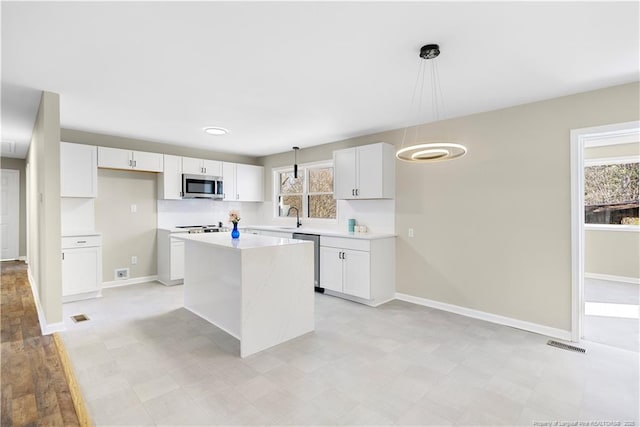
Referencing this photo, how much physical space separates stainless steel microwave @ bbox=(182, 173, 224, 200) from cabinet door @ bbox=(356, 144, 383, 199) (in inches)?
104

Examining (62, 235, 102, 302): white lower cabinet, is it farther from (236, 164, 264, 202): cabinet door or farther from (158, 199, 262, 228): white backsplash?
(236, 164, 264, 202): cabinet door

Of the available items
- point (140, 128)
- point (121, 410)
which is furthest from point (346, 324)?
point (140, 128)

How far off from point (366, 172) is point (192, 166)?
9.74 ft

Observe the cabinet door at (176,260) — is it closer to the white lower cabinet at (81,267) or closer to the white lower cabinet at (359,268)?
the white lower cabinet at (81,267)

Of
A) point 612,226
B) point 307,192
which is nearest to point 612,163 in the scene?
point 612,226

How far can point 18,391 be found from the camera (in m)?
2.22

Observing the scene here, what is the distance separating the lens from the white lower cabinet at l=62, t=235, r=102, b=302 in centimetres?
418

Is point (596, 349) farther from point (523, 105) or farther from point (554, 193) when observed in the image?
Answer: point (523, 105)

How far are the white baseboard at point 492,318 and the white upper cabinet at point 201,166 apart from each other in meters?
3.71

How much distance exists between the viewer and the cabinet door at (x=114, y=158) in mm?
4637

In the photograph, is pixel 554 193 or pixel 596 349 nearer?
pixel 596 349

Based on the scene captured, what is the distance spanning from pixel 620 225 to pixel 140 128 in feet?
24.1

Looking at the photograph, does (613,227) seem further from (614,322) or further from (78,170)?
(78,170)

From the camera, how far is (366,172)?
4504mm
